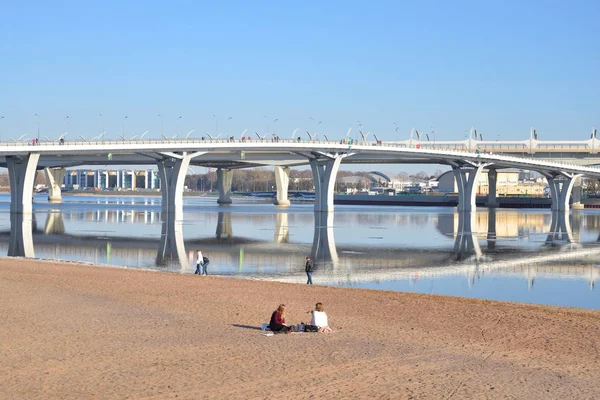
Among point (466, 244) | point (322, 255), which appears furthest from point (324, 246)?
point (466, 244)

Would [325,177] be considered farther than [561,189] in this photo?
No

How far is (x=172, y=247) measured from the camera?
5253 centimetres

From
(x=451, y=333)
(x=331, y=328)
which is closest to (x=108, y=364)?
(x=331, y=328)

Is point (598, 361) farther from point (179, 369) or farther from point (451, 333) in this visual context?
point (179, 369)

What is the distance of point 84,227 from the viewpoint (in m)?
75.0

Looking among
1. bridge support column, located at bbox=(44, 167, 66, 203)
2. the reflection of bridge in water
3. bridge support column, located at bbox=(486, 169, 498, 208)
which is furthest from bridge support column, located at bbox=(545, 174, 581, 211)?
bridge support column, located at bbox=(44, 167, 66, 203)

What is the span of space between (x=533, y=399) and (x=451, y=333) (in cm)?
678

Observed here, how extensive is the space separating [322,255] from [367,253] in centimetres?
308

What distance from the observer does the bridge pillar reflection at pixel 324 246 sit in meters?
44.2

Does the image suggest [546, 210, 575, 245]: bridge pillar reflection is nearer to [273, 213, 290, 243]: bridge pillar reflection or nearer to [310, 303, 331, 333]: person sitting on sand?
[273, 213, 290, 243]: bridge pillar reflection

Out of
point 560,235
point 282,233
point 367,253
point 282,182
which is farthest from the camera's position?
point 282,182

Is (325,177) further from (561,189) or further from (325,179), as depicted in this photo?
(561,189)

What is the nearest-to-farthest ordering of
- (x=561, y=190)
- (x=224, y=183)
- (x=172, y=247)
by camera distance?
(x=172, y=247), (x=561, y=190), (x=224, y=183)

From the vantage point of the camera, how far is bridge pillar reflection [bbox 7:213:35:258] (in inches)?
1879
